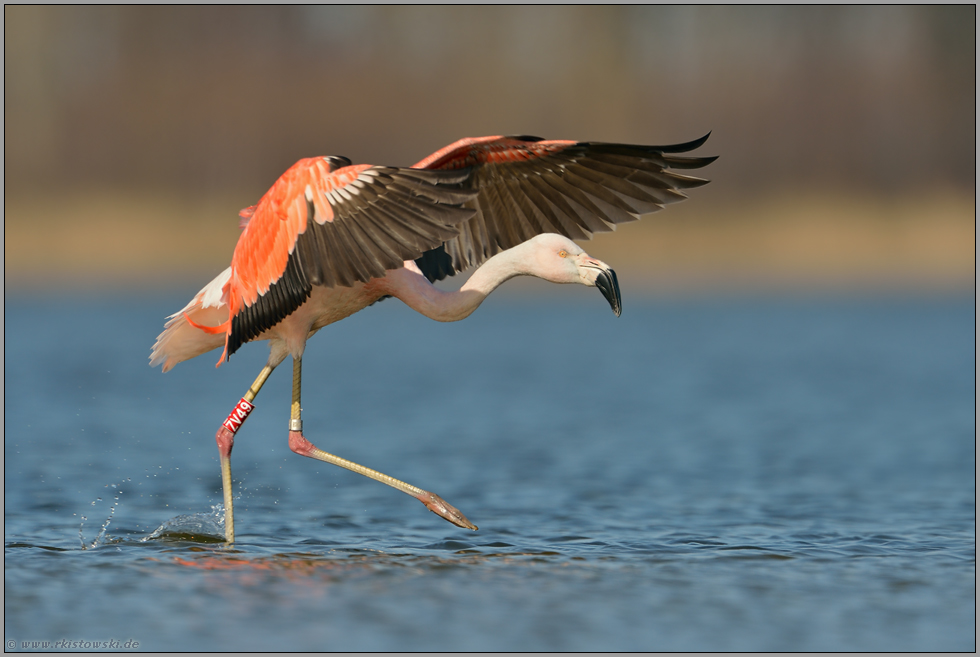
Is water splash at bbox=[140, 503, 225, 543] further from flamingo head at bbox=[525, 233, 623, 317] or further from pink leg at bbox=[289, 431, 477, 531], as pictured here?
flamingo head at bbox=[525, 233, 623, 317]

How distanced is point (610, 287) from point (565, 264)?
392 millimetres

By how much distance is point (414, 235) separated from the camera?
7492 millimetres

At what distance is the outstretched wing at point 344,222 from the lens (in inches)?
295

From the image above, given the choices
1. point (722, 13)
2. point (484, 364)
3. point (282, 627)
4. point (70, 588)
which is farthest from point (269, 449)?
point (722, 13)

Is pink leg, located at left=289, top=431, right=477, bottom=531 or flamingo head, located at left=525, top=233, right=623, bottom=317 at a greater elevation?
flamingo head, located at left=525, top=233, right=623, bottom=317

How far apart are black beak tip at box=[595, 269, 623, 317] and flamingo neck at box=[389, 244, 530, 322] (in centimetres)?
58

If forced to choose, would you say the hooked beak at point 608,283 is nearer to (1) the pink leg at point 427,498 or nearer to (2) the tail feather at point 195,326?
(1) the pink leg at point 427,498

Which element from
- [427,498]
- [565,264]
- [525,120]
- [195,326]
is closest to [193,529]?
[195,326]

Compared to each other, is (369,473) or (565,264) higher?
(565,264)

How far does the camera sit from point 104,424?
50.7 ft

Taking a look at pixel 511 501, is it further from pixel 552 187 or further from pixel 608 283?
pixel 608 283

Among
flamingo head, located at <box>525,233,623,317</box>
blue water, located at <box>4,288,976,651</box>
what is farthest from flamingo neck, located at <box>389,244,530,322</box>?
blue water, located at <box>4,288,976,651</box>

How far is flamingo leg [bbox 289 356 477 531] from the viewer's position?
9.12m

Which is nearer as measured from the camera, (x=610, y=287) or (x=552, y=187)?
Result: (x=610, y=287)
